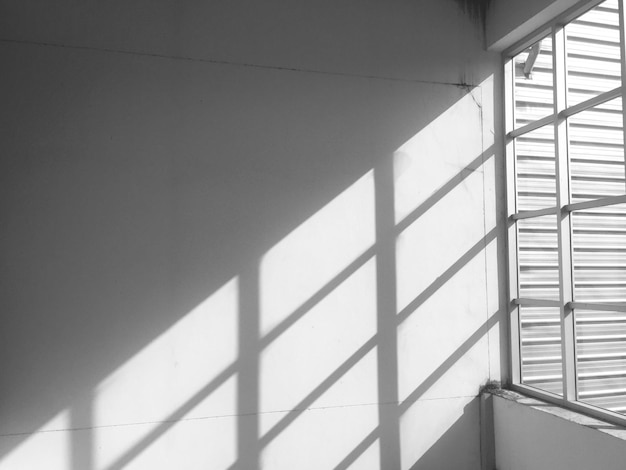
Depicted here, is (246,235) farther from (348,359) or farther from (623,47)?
(623,47)

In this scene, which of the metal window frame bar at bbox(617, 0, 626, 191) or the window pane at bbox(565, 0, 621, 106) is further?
the window pane at bbox(565, 0, 621, 106)

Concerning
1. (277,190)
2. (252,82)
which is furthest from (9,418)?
(252,82)

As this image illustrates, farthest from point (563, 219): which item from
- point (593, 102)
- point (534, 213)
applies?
point (593, 102)

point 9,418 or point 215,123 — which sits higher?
point 215,123

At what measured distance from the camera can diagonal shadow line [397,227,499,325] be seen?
4.26 meters

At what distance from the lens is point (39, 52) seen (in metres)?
3.65

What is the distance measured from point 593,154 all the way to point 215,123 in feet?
8.23

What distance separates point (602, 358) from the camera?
3.72 m

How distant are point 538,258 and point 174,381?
9.00 feet

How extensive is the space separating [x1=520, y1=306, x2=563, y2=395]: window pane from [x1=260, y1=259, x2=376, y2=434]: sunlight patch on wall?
3.93 ft

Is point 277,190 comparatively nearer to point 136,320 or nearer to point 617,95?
point 136,320

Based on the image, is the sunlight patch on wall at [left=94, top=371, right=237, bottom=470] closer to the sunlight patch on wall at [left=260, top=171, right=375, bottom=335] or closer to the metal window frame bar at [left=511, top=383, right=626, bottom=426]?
the sunlight patch on wall at [left=260, top=171, right=375, bottom=335]

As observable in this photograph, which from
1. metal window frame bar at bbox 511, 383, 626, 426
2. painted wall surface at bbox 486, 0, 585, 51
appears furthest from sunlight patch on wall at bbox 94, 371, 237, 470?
painted wall surface at bbox 486, 0, 585, 51

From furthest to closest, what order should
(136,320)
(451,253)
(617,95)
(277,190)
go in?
(451,253), (277,190), (136,320), (617,95)
